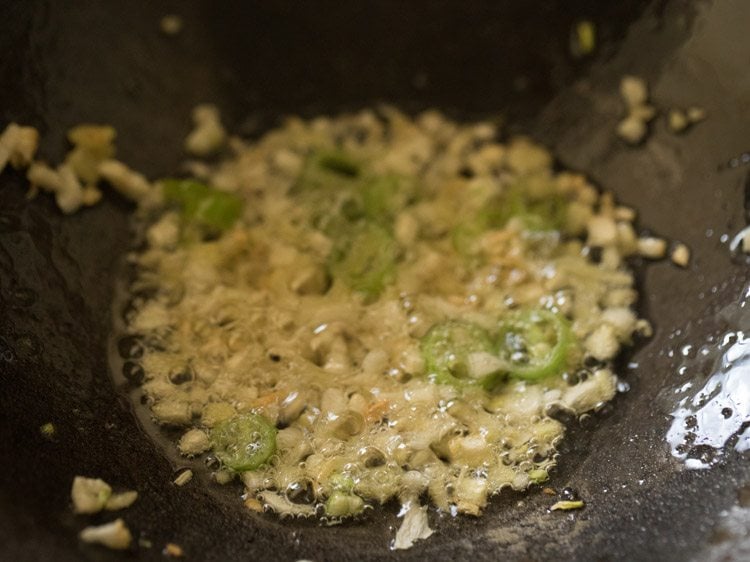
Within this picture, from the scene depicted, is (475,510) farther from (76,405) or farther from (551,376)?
(76,405)

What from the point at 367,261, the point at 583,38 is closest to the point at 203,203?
the point at 367,261

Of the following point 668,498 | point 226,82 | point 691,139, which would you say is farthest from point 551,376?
point 226,82

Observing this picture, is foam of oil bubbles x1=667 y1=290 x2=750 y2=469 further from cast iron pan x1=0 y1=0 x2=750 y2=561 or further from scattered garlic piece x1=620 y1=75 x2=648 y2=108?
scattered garlic piece x1=620 y1=75 x2=648 y2=108

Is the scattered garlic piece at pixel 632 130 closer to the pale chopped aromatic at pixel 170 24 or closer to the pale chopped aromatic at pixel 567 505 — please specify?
the pale chopped aromatic at pixel 567 505

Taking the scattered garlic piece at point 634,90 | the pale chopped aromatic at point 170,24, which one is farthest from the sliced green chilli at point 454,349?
the pale chopped aromatic at point 170,24

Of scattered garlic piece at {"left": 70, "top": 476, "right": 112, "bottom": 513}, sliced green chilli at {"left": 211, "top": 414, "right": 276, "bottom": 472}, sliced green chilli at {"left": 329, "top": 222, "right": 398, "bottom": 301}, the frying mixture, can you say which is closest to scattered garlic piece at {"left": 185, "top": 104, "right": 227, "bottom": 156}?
the frying mixture
